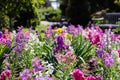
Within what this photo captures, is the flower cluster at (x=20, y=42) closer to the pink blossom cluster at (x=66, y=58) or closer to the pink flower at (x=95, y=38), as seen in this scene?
the pink blossom cluster at (x=66, y=58)

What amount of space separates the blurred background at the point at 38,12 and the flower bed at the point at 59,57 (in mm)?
5564

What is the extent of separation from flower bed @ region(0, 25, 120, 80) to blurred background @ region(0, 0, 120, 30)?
5.56m

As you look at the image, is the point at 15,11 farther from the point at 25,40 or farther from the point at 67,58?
the point at 67,58

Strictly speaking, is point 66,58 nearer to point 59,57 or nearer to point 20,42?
point 59,57

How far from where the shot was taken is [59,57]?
5.16 metres

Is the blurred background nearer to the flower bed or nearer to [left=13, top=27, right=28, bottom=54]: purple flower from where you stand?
the flower bed

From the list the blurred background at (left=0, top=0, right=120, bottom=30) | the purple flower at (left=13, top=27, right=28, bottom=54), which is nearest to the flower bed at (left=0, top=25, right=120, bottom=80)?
the purple flower at (left=13, top=27, right=28, bottom=54)

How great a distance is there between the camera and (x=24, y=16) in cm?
2028

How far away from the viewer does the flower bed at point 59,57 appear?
182 inches

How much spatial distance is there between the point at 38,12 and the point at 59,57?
15.3 m

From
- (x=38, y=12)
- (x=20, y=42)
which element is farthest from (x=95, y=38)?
(x=38, y=12)

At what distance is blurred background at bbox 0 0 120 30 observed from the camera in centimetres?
1497

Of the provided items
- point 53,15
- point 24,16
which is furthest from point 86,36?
point 53,15

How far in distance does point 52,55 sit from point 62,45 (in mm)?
993
